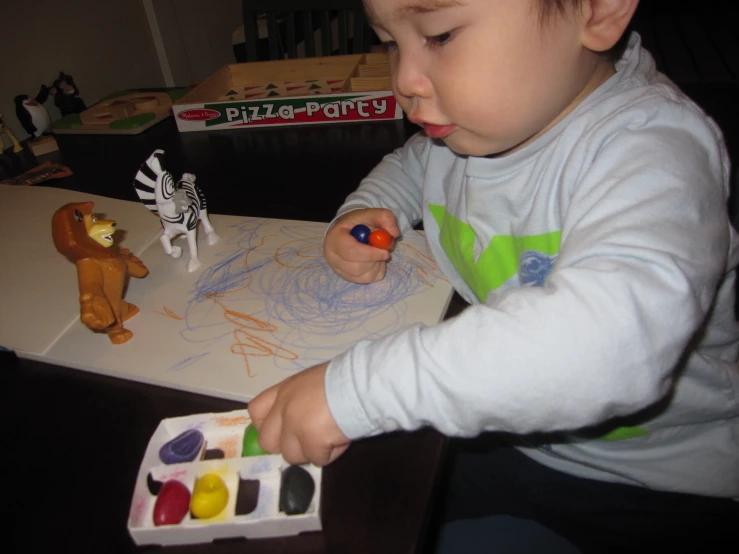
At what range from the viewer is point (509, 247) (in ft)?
1.94

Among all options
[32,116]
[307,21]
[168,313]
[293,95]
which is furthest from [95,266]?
[307,21]

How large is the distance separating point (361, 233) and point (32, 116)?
3.00 feet

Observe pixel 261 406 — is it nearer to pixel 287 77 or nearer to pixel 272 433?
pixel 272 433

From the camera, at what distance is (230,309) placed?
1.93 ft

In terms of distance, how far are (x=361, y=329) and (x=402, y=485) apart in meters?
0.17

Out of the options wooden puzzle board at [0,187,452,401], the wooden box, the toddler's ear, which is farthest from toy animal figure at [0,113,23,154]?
the toddler's ear

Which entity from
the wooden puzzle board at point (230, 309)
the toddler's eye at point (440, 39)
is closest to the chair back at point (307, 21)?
the wooden puzzle board at point (230, 309)

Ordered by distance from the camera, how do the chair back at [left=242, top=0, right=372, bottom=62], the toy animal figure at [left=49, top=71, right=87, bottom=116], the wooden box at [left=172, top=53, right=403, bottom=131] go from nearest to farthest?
the wooden box at [left=172, top=53, right=403, bottom=131]
the toy animal figure at [left=49, top=71, right=87, bottom=116]
the chair back at [left=242, top=0, right=372, bottom=62]

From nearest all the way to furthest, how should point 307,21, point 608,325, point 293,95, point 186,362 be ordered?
point 608,325 → point 186,362 → point 293,95 → point 307,21

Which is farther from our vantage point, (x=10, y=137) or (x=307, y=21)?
(x=307, y=21)

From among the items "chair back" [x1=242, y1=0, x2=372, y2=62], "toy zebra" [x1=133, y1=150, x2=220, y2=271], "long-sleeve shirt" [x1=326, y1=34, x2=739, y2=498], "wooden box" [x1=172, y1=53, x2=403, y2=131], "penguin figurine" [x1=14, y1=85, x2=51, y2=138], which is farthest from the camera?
"chair back" [x1=242, y1=0, x2=372, y2=62]

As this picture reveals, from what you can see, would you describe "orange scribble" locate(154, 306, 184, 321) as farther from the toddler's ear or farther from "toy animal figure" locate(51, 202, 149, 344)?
the toddler's ear

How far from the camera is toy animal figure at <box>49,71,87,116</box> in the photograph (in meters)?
1.26

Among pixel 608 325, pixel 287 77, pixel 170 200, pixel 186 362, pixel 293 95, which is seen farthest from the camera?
pixel 287 77
